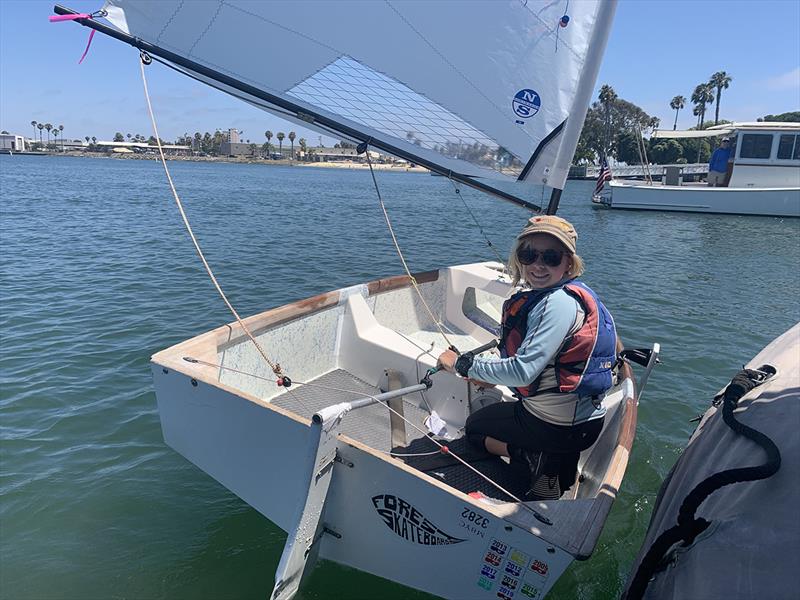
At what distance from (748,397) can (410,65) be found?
3224 mm

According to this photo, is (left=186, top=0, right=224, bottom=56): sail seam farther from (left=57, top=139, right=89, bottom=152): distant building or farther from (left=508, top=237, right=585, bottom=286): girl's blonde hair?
(left=57, top=139, right=89, bottom=152): distant building

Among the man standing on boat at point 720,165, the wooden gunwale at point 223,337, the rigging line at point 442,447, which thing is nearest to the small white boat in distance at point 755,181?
the man standing on boat at point 720,165

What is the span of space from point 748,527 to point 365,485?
72.2 inches

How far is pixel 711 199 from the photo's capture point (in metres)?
27.8

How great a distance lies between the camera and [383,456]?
293cm

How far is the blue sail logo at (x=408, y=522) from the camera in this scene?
2895 mm

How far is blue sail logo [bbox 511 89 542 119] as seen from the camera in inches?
166

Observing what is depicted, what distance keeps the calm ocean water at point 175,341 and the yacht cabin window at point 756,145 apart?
7.74 meters

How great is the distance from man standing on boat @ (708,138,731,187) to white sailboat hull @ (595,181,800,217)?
199 centimetres

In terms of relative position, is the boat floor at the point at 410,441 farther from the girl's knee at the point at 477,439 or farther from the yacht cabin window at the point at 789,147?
the yacht cabin window at the point at 789,147

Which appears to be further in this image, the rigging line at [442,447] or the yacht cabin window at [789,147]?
the yacht cabin window at [789,147]

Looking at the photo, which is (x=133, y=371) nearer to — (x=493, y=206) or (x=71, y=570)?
(x=71, y=570)

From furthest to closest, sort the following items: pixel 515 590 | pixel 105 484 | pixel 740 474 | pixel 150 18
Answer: pixel 105 484 → pixel 150 18 → pixel 515 590 → pixel 740 474

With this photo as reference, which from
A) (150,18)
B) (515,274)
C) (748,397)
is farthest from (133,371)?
(748,397)
